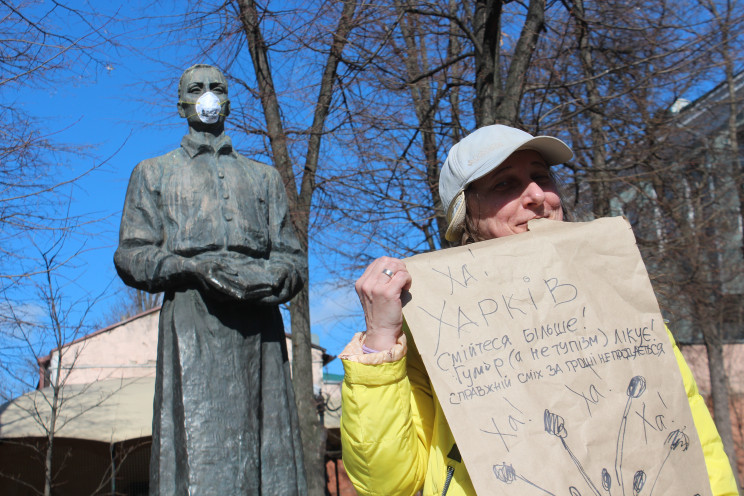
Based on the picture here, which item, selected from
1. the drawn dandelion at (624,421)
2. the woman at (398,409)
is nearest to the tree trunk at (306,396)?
the woman at (398,409)

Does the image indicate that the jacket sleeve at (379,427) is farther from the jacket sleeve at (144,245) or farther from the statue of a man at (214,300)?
the jacket sleeve at (144,245)

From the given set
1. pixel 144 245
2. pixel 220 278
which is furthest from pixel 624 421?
pixel 144 245

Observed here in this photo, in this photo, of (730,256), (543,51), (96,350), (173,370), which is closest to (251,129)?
(543,51)

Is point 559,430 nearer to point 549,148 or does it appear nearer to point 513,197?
point 513,197

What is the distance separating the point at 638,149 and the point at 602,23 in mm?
1932

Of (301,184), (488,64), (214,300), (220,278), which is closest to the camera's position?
(220,278)

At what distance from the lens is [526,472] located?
5.51 feet

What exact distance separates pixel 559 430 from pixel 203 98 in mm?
3144

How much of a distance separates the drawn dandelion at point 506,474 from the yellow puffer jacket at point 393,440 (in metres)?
0.15

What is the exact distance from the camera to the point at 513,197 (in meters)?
2.14

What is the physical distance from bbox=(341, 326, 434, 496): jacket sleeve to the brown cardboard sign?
0.11 m

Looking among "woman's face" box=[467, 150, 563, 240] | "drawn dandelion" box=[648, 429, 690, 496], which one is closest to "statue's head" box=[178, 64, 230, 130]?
"woman's face" box=[467, 150, 563, 240]

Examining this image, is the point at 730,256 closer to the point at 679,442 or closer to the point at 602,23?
the point at 602,23

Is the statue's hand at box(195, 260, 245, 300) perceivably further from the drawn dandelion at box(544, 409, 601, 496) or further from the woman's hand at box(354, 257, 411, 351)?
the drawn dandelion at box(544, 409, 601, 496)
